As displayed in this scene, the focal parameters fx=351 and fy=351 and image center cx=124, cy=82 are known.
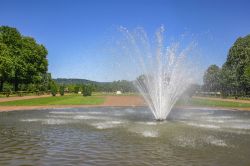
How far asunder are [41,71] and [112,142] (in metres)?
→ 66.8

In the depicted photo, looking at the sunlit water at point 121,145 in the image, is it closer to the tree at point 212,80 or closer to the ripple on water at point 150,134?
the ripple on water at point 150,134

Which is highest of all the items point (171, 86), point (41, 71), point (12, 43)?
point (12, 43)

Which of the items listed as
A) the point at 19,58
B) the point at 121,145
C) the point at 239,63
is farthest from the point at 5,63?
the point at 239,63

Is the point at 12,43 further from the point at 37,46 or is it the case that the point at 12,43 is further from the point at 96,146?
the point at 96,146

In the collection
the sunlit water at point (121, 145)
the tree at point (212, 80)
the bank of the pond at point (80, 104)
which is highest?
the tree at point (212, 80)

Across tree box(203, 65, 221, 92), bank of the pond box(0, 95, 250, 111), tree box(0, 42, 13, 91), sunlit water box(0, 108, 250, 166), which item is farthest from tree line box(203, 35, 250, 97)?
sunlit water box(0, 108, 250, 166)

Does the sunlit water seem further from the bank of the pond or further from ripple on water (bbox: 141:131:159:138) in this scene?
the bank of the pond

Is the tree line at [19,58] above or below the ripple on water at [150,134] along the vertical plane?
above

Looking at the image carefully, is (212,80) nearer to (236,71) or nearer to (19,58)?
(236,71)

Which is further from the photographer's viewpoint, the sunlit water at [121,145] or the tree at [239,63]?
the tree at [239,63]

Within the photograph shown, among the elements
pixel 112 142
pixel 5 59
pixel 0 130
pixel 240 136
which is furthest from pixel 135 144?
pixel 5 59

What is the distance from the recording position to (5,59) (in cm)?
5778

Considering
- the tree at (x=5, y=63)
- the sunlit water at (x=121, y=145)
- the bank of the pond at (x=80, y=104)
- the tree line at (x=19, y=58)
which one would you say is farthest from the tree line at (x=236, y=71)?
the sunlit water at (x=121, y=145)

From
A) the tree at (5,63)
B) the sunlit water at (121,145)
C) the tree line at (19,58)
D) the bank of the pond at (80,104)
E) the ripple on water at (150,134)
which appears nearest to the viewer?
the sunlit water at (121,145)
